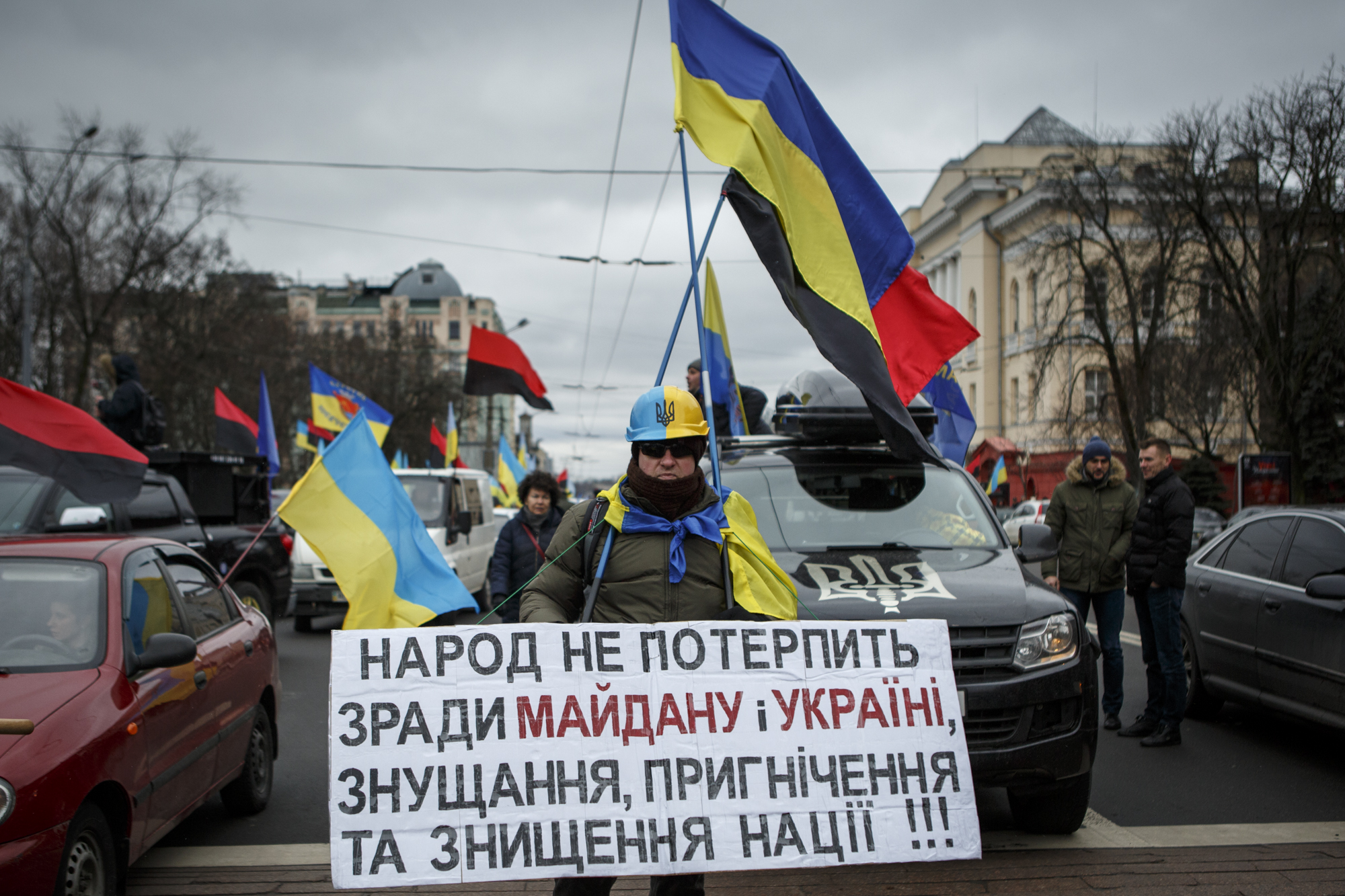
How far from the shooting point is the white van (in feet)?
46.5

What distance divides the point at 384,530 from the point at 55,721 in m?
2.60

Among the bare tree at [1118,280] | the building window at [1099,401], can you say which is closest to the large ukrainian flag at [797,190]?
the bare tree at [1118,280]

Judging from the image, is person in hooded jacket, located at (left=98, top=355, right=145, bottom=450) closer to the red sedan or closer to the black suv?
the red sedan

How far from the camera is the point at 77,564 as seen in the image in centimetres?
499

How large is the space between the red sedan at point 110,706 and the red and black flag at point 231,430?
427 inches

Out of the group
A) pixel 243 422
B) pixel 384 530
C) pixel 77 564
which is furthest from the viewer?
pixel 243 422

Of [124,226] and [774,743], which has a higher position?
[124,226]

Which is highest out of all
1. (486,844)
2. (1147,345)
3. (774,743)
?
(1147,345)

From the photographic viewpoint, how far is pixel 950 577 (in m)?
5.48

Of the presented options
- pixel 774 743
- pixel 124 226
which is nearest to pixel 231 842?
pixel 774 743

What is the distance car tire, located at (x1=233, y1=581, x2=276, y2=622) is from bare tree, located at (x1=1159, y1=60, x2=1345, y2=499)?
23.0 m

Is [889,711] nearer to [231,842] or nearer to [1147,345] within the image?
[231,842]

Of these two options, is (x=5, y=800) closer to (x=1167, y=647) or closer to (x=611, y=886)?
(x=611, y=886)

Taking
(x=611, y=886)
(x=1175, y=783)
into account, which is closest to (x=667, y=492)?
(x=611, y=886)
